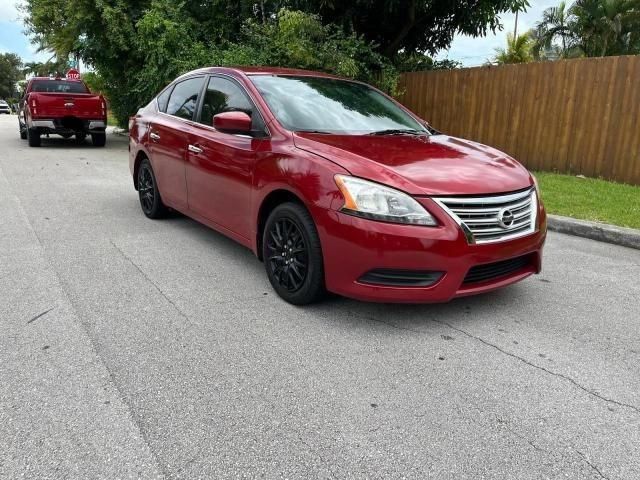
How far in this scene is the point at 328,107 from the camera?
439cm

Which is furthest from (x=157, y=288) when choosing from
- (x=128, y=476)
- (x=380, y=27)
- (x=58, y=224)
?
(x=380, y=27)

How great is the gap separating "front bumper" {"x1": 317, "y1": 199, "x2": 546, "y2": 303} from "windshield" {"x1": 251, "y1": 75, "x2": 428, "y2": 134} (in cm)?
108

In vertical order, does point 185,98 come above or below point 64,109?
above

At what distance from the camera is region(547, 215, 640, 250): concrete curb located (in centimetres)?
557

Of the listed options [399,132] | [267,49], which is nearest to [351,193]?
[399,132]

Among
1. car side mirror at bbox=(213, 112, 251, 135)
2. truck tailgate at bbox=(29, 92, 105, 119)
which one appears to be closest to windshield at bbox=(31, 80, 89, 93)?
truck tailgate at bbox=(29, 92, 105, 119)

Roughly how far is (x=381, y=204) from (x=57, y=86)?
1516 centimetres

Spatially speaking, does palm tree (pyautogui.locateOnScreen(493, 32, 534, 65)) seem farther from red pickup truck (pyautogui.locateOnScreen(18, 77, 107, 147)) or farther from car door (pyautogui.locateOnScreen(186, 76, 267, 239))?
car door (pyautogui.locateOnScreen(186, 76, 267, 239))

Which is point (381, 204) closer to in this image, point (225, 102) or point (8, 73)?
point (225, 102)

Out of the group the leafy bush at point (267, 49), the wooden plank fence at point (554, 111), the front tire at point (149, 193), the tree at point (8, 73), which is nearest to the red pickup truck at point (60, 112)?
the leafy bush at point (267, 49)

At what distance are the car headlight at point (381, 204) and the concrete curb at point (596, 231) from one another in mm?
3468

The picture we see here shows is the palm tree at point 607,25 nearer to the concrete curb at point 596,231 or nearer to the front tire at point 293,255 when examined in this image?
the concrete curb at point 596,231

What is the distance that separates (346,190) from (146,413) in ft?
5.40

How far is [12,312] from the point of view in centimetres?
359
